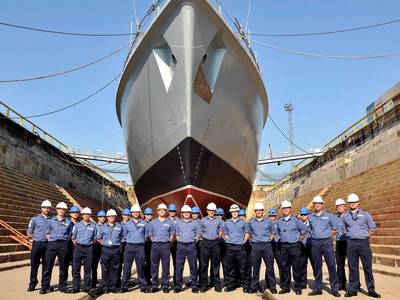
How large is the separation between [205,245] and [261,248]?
0.81 meters

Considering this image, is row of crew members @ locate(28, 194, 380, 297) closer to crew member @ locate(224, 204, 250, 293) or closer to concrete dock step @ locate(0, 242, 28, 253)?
crew member @ locate(224, 204, 250, 293)

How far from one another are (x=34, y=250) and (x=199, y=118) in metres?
4.76

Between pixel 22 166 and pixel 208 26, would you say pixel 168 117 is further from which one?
pixel 22 166

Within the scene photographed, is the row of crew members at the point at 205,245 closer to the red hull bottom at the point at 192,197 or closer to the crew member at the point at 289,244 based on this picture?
the crew member at the point at 289,244

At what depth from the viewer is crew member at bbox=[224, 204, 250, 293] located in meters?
5.13

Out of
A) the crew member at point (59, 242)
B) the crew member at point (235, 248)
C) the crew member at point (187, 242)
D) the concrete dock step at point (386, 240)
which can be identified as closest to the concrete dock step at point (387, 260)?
the concrete dock step at point (386, 240)

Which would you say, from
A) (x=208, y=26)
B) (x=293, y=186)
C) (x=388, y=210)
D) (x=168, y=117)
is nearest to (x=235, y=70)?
(x=208, y=26)

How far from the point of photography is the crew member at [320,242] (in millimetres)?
4609

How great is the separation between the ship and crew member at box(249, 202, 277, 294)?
3777mm

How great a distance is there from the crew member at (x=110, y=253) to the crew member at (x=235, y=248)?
5.06 ft

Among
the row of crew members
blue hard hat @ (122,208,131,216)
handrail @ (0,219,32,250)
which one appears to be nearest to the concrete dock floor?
the row of crew members

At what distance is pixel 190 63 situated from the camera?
8125mm

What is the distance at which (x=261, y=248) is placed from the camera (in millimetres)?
5020

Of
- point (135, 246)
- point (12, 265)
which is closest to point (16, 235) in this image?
point (12, 265)
